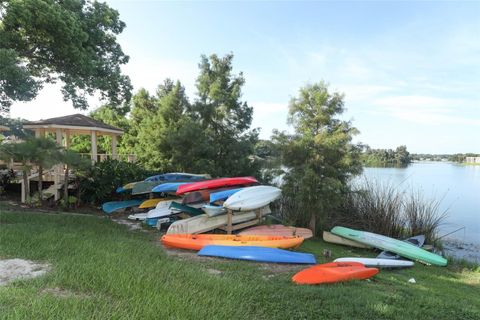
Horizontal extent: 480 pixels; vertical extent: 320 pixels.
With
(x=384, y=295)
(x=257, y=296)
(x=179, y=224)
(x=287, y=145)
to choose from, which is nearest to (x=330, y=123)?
(x=287, y=145)

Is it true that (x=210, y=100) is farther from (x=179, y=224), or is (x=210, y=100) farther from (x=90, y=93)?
(x=179, y=224)

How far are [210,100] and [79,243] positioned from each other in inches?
344

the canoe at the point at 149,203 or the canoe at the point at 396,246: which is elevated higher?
the canoe at the point at 149,203

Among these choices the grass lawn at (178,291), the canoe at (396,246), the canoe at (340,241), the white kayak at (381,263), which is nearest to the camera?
the grass lawn at (178,291)

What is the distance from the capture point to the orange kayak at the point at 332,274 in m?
4.04

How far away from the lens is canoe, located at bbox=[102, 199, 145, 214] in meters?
9.09

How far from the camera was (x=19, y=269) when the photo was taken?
12.0 feet

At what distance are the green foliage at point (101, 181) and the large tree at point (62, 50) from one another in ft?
8.55

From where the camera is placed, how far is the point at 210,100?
1282 cm

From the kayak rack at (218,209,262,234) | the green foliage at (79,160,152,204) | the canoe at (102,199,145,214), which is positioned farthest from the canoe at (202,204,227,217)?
the green foliage at (79,160,152,204)

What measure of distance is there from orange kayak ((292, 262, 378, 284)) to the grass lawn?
108 millimetres

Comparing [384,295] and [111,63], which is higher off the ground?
[111,63]

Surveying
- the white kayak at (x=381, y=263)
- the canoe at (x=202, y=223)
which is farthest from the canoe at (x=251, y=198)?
the white kayak at (x=381, y=263)

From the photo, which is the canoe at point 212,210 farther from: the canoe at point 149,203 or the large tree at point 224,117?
the large tree at point 224,117
